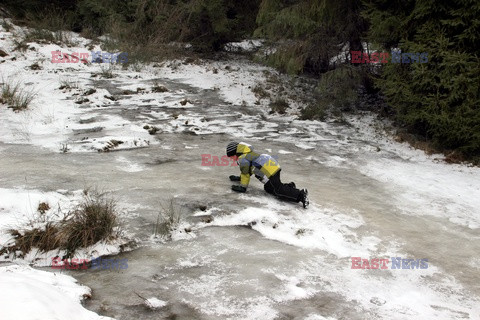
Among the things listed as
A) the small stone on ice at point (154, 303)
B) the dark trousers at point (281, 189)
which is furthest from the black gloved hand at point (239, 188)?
the small stone on ice at point (154, 303)

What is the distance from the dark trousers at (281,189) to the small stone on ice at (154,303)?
2.94 m

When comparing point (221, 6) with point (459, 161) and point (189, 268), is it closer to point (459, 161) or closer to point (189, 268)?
point (459, 161)

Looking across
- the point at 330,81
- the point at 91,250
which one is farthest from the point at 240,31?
the point at 91,250

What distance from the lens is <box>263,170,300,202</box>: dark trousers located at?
5684 millimetres

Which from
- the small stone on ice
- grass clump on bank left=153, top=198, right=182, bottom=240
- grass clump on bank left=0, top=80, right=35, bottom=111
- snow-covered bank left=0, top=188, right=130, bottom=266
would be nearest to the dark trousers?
grass clump on bank left=153, top=198, right=182, bottom=240

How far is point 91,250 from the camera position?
3906 mm

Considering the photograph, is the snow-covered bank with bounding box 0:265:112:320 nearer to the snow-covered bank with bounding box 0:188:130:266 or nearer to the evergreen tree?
the snow-covered bank with bounding box 0:188:130:266

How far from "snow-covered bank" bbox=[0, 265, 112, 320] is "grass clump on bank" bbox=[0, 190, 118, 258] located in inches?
18.1

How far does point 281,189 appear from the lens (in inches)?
229

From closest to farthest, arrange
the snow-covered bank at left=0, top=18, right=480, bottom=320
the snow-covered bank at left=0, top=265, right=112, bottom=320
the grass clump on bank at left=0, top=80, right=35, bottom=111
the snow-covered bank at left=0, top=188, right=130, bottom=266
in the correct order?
the snow-covered bank at left=0, top=265, right=112, bottom=320 < the snow-covered bank at left=0, top=18, right=480, bottom=320 < the snow-covered bank at left=0, top=188, right=130, bottom=266 < the grass clump on bank at left=0, top=80, right=35, bottom=111

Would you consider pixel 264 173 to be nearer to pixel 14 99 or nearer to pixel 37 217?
pixel 37 217

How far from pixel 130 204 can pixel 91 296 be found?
1.94 metres

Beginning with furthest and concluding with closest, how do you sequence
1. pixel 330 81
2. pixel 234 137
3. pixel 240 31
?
pixel 240 31, pixel 330 81, pixel 234 137

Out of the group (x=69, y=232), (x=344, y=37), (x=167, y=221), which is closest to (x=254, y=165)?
(x=167, y=221)
